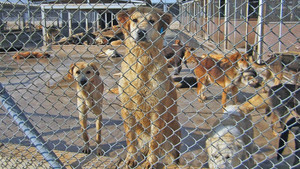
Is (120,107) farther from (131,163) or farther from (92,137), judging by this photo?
(92,137)

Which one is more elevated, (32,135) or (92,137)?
(32,135)

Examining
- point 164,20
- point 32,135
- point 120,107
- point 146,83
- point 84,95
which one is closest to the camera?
point 32,135

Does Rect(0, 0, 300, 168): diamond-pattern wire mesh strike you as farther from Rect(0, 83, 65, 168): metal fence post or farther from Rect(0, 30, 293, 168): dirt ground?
Rect(0, 83, 65, 168): metal fence post

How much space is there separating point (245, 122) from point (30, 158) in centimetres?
284

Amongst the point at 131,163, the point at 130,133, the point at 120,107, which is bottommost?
the point at 120,107

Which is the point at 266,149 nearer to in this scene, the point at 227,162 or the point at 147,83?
the point at 227,162

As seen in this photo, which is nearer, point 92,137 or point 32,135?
point 32,135

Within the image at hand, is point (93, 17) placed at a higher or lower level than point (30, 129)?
lower

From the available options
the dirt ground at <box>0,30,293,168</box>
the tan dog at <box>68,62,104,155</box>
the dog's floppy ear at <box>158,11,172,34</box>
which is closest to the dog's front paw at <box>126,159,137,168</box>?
the dirt ground at <box>0,30,293,168</box>

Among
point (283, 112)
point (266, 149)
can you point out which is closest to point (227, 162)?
point (266, 149)

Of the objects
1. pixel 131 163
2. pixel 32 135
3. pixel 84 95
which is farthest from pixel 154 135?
pixel 84 95

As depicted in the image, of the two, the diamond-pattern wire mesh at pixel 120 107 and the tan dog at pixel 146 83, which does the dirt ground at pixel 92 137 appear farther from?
the tan dog at pixel 146 83

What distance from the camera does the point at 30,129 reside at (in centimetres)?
273

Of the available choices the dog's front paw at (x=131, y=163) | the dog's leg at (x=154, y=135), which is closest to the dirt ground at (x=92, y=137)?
the dog's front paw at (x=131, y=163)
